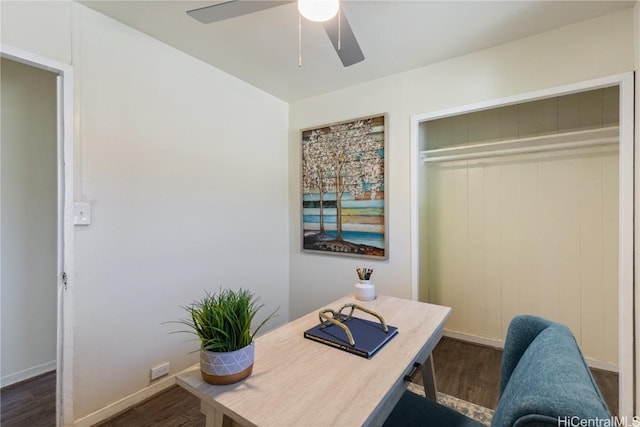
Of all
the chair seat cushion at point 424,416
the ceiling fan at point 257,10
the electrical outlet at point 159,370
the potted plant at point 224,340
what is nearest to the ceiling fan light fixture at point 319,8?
the ceiling fan at point 257,10

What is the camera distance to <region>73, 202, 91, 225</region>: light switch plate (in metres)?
1.70

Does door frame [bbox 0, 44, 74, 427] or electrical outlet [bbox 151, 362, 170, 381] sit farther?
electrical outlet [bbox 151, 362, 170, 381]

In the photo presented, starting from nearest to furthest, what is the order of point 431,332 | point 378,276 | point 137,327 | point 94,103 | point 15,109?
point 431,332 → point 94,103 → point 137,327 → point 15,109 → point 378,276

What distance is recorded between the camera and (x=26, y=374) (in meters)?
2.31

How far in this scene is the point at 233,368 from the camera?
2.89ft

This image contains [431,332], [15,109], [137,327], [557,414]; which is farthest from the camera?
[15,109]

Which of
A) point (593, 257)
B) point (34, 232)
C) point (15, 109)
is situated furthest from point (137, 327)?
point (593, 257)

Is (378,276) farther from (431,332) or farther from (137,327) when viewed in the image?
(137,327)

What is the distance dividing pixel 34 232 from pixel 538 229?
437 cm

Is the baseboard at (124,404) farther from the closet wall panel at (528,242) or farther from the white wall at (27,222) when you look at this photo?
the closet wall panel at (528,242)

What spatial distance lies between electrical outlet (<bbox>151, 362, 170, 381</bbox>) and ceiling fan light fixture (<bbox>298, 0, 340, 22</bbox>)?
94.2 inches

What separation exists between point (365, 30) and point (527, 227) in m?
2.26

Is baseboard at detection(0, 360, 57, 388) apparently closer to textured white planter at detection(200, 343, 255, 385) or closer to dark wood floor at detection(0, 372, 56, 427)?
dark wood floor at detection(0, 372, 56, 427)

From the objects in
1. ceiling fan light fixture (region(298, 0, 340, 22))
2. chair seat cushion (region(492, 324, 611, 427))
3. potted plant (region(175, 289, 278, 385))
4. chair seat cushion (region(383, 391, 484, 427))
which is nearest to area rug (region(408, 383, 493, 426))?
chair seat cushion (region(383, 391, 484, 427))
